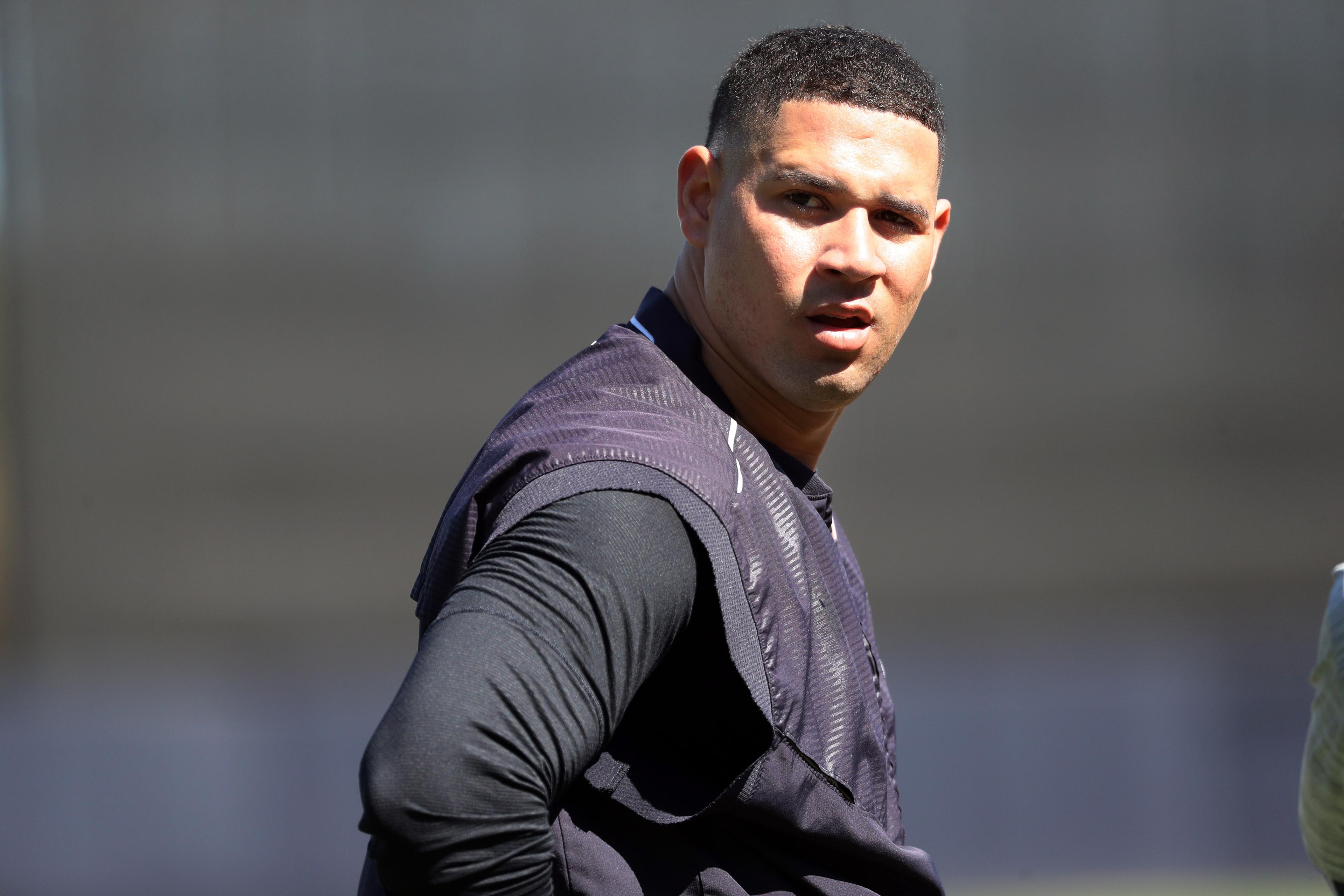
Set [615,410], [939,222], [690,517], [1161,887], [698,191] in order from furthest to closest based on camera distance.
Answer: [1161,887]
[939,222]
[698,191]
[615,410]
[690,517]

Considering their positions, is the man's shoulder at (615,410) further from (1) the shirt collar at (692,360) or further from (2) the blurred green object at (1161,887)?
(2) the blurred green object at (1161,887)

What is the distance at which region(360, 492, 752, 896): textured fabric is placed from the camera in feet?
3.13

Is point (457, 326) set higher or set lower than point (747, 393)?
lower

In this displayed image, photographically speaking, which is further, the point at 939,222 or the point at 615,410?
the point at 939,222

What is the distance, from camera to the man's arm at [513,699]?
953 millimetres

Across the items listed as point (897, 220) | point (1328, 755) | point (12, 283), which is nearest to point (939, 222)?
point (897, 220)

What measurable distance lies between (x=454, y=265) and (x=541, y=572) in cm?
531

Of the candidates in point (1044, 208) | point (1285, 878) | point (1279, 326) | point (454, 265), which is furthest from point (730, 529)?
point (1279, 326)

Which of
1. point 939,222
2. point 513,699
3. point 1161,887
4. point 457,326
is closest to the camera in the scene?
point 513,699

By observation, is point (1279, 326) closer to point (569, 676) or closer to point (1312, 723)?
point (1312, 723)

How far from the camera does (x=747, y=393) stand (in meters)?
1.53

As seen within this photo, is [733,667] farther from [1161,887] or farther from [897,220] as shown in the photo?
[1161,887]

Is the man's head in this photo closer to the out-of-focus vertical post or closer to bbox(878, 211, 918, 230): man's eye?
bbox(878, 211, 918, 230): man's eye

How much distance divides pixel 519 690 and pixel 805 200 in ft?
2.58
